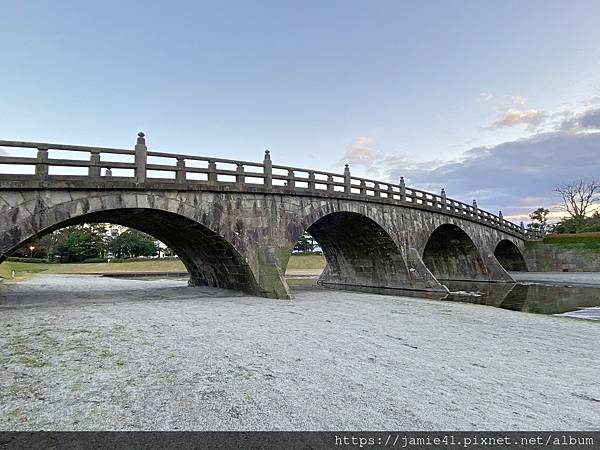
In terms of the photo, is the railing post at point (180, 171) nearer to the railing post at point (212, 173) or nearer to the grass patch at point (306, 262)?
the railing post at point (212, 173)

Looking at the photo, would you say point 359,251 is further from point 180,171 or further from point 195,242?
point 180,171

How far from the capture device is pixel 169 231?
56.6 ft

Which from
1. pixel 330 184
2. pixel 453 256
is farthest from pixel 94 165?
pixel 453 256

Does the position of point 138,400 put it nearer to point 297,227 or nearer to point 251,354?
point 251,354

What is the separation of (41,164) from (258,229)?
26.5ft

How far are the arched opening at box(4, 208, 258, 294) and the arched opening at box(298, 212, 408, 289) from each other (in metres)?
6.80

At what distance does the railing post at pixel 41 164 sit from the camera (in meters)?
11.4

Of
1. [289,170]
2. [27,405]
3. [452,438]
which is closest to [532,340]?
[452,438]

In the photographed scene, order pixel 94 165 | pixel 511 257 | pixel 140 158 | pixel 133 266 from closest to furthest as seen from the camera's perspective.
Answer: pixel 94 165
pixel 140 158
pixel 511 257
pixel 133 266

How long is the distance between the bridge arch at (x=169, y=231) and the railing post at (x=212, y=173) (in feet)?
5.72

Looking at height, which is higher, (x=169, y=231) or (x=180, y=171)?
(x=180, y=171)

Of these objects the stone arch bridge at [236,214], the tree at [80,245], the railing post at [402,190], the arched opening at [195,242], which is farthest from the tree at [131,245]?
the railing post at [402,190]

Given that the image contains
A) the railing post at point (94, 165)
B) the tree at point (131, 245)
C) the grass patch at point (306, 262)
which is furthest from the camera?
the tree at point (131, 245)

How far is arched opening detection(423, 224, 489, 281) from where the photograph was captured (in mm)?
32406
